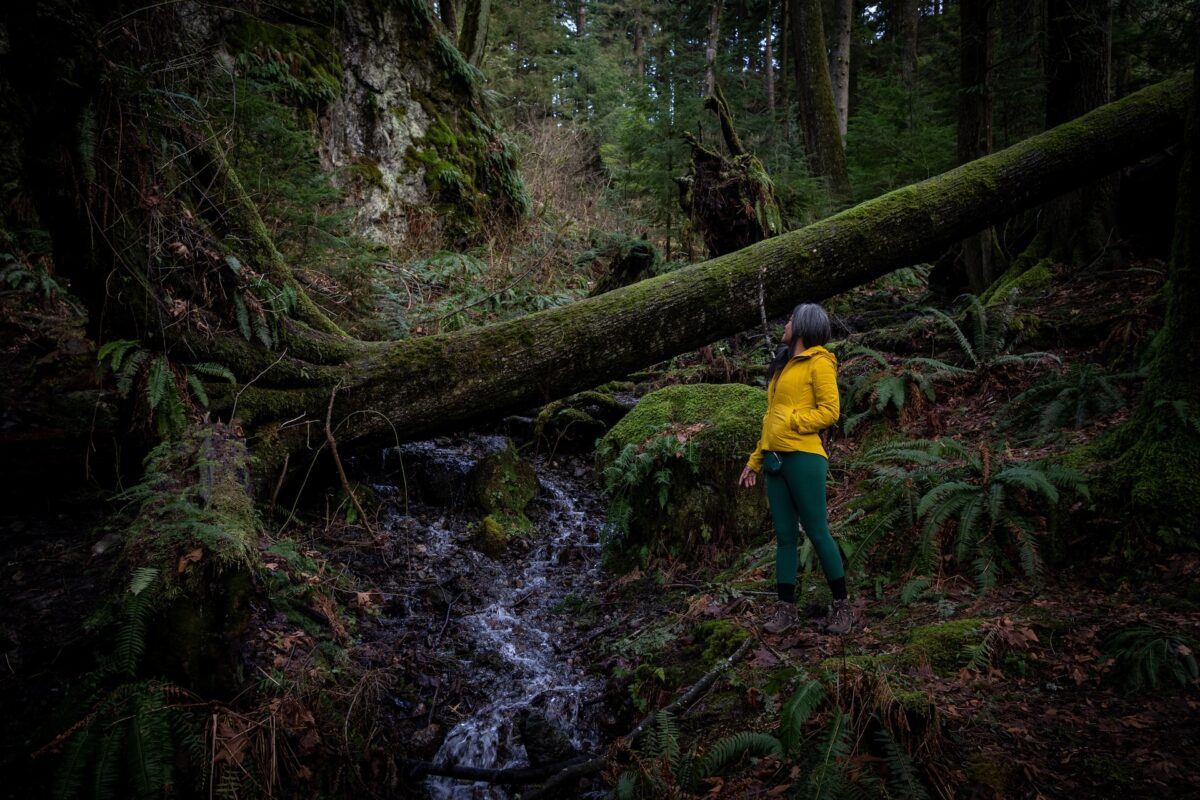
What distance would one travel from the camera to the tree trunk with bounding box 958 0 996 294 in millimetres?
8734

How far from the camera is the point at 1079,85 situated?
8.05 metres

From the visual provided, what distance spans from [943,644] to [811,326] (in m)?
1.99

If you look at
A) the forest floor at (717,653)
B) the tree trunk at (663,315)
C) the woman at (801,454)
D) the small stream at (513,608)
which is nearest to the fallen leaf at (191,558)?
the forest floor at (717,653)

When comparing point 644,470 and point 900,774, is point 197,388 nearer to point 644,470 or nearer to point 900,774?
point 644,470

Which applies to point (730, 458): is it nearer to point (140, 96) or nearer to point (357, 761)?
point (357, 761)

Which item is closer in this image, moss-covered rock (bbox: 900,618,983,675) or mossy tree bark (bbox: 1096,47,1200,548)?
moss-covered rock (bbox: 900,618,983,675)

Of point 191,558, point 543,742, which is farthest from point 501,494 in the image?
point 191,558

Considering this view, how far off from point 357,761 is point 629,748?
1.53 meters

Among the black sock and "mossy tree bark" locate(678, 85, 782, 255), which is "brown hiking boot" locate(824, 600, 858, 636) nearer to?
the black sock

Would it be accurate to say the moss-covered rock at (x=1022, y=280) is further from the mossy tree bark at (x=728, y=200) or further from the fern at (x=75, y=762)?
the fern at (x=75, y=762)

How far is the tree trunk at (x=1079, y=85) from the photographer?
7.83 m

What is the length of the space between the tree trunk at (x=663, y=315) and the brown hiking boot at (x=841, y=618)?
3.05m

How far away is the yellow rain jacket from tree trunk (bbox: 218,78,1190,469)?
2.28 metres

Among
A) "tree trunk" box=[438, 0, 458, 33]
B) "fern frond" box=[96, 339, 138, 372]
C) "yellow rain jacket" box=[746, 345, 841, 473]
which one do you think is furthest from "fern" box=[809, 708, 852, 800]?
"tree trunk" box=[438, 0, 458, 33]
